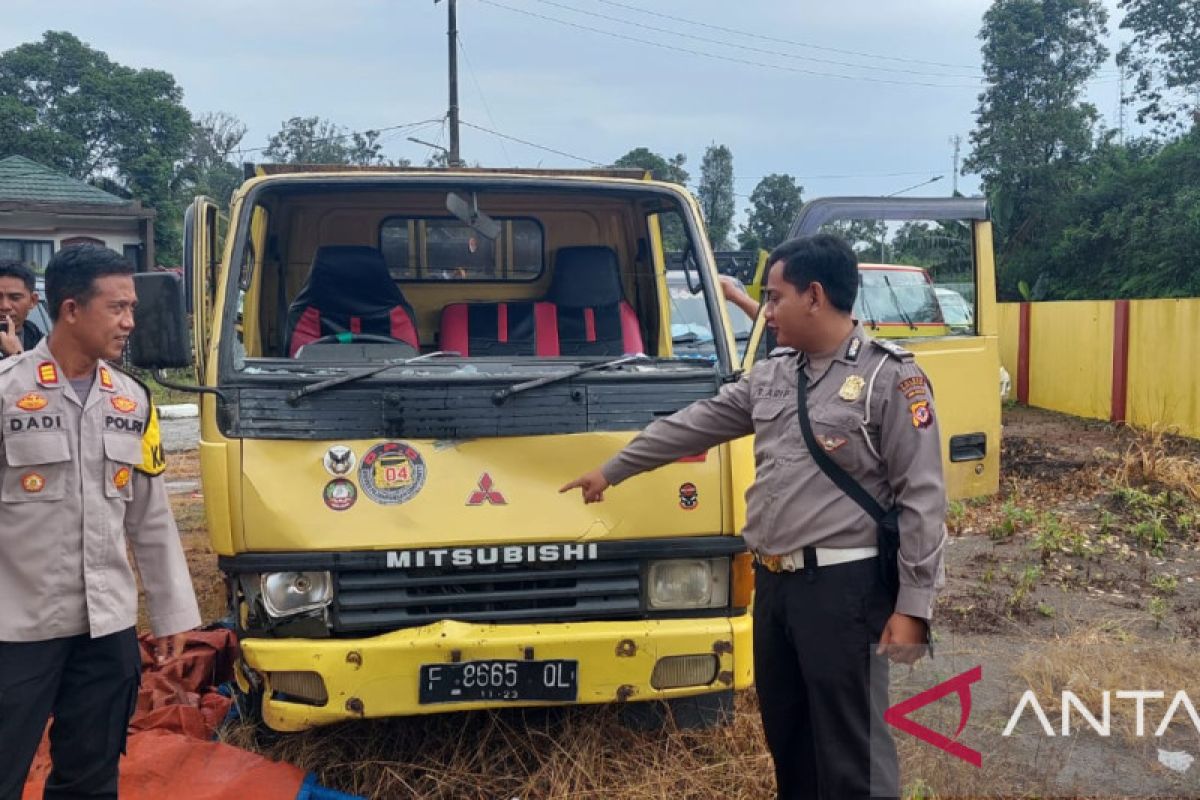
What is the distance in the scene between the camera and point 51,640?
2.62m

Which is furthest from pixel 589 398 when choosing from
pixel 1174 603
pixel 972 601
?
pixel 1174 603

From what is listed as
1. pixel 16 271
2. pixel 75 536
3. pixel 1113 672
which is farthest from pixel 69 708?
pixel 1113 672

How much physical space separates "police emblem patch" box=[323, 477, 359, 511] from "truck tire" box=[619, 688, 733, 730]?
3.99 feet

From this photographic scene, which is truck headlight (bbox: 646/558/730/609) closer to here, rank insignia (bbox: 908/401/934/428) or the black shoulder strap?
the black shoulder strap

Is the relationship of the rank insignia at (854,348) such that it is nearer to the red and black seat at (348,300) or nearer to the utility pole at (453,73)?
the red and black seat at (348,300)

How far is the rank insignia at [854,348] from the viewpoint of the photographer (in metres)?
2.68

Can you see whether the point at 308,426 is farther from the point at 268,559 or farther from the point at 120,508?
the point at 120,508

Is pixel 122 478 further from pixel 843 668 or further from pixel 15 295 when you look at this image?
pixel 15 295

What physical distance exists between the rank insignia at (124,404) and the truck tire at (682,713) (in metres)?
1.89

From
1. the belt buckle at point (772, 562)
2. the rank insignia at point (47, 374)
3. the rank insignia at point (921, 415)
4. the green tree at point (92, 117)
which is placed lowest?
the belt buckle at point (772, 562)

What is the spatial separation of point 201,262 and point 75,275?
1238 mm

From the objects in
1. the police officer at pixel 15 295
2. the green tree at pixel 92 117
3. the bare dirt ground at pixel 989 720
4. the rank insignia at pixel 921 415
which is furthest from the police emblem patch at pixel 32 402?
the green tree at pixel 92 117

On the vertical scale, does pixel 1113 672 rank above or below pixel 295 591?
below

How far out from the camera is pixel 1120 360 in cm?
1302
